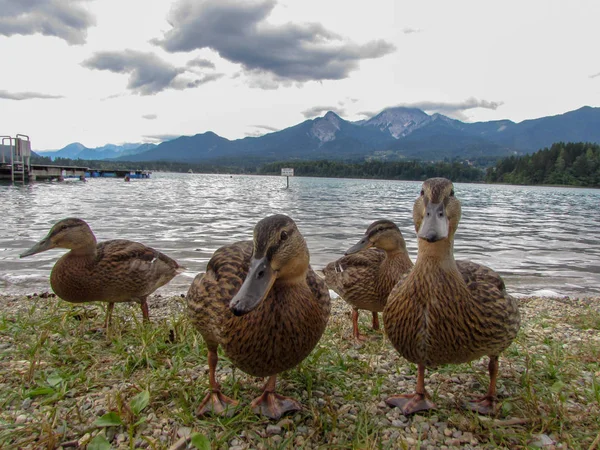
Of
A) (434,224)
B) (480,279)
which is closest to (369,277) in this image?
(480,279)

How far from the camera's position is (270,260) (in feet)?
7.89

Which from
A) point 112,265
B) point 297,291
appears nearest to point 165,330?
point 112,265

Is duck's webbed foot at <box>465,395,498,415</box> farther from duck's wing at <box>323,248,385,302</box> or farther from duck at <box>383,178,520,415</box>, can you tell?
duck's wing at <box>323,248,385,302</box>

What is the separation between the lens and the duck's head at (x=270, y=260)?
7.36 ft

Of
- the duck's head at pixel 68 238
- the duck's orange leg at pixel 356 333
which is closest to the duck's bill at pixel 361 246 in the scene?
the duck's orange leg at pixel 356 333

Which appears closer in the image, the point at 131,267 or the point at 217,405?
the point at 217,405

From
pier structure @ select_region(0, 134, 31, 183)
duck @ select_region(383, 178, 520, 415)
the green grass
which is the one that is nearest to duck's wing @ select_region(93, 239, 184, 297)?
the green grass

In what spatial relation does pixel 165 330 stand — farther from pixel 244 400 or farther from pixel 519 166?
pixel 519 166

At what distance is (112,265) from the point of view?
191 inches

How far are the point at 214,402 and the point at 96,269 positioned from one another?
268 cm

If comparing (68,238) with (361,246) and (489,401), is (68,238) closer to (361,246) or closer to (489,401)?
(361,246)

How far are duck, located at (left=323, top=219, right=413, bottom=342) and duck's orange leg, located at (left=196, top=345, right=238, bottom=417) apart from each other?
84.1 inches

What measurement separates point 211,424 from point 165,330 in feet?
5.61

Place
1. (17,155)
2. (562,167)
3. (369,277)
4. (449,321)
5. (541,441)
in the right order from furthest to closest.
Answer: (562,167)
(17,155)
(369,277)
(449,321)
(541,441)
